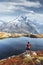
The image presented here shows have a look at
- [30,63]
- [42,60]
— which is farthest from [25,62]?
[42,60]

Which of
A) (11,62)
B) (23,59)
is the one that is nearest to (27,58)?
(23,59)

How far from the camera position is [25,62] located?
61.8 m

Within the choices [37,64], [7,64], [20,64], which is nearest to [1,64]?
[7,64]

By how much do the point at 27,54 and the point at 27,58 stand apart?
2.38m

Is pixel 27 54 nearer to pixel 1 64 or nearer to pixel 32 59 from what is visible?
pixel 32 59

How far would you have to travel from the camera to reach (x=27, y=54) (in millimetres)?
65875

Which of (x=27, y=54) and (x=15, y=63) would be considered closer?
(x=15, y=63)

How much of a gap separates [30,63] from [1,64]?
969cm

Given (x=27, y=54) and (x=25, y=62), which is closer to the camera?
(x=25, y=62)

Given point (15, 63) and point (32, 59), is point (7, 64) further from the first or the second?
point (32, 59)

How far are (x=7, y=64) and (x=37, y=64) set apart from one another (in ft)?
31.7

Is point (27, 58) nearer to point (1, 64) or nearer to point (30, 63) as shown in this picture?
point (30, 63)

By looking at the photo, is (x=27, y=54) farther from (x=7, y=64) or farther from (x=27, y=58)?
(x=7, y=64)

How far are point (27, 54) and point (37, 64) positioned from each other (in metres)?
6.13
